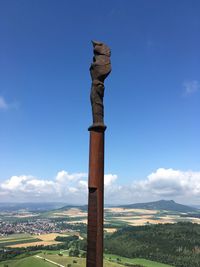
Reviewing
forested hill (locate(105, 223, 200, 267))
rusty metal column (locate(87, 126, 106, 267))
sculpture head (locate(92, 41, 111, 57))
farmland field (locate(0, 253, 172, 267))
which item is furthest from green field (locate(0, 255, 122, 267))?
sculpture head (locate(92, 41, 111, 57))

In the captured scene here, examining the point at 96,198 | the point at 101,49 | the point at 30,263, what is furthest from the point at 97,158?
the point at 30,263

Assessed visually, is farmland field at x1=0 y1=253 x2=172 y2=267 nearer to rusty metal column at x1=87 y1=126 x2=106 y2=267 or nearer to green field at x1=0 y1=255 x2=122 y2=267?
green field at x1=0 y1=255 x2=122 y2=267

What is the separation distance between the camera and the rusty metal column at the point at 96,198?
A: 15781 millimetres

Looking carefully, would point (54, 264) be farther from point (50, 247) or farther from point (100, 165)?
point (100, 165)

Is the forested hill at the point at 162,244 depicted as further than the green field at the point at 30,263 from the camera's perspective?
Yes

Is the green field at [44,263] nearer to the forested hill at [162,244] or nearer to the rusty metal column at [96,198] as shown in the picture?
the forested hill at [162,244]

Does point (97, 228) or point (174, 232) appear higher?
point (97, 228)

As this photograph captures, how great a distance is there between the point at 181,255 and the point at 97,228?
12467cm

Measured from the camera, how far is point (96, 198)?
16.3 metres

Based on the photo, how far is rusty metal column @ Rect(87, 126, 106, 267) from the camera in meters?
15.8

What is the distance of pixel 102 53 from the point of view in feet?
58.2

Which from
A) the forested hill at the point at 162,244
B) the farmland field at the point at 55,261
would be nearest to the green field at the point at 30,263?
the farmland field at the point at 55,261

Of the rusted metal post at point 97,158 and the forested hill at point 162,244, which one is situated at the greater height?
the rusted metal post at point 97,158

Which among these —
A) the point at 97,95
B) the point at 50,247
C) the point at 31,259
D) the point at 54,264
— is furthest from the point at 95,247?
the point at 50,247
